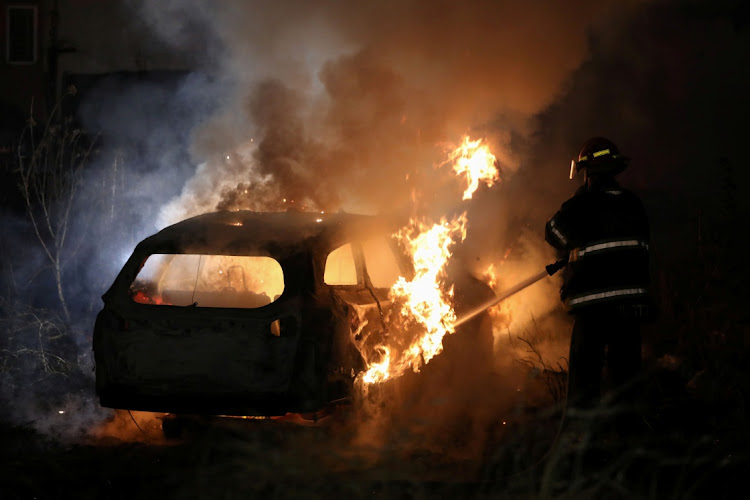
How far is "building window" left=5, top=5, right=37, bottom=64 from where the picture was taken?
19.5m

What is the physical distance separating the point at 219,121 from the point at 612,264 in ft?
20.6

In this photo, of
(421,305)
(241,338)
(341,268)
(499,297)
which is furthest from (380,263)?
(241,338)

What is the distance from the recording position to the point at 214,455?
473cm

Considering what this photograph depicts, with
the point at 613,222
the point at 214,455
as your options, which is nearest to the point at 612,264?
the point at 613,222

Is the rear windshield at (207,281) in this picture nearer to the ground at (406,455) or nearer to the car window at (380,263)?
the car window at (380,263)

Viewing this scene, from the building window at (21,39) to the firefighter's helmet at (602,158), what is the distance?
19.5 meters

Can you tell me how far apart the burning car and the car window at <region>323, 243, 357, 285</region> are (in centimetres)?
126

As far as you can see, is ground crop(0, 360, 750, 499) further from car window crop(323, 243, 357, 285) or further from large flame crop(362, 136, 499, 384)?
car window crop(323, 243, 357, 285)

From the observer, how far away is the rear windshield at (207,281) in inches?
223

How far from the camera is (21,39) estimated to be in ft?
65.6

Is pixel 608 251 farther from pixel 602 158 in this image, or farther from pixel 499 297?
pixel 499 297

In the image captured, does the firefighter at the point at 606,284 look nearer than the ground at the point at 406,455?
No

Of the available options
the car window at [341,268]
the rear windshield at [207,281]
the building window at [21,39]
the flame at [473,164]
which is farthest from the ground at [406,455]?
the building window at [21,39]

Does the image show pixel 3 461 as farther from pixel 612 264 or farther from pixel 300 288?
pixel 612 264
